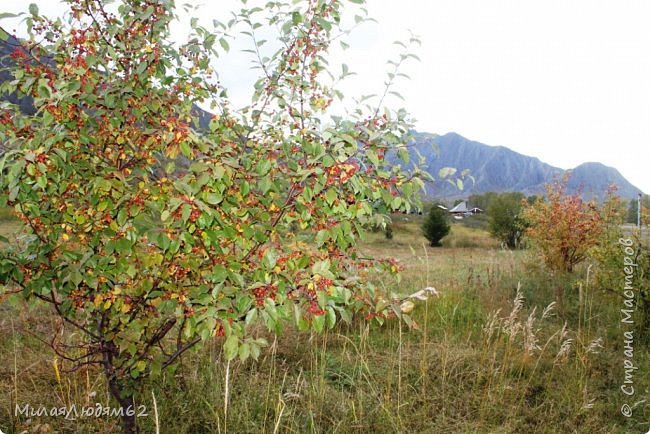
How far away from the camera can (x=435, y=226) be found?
70.4ft

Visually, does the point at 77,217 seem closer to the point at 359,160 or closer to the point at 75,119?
the point at 75,119

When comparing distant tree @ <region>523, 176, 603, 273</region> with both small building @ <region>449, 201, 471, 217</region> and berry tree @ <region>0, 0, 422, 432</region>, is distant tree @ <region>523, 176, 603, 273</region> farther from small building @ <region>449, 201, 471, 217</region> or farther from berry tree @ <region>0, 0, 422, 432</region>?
berry tree @ <region>0, 0, 422, 432</region>

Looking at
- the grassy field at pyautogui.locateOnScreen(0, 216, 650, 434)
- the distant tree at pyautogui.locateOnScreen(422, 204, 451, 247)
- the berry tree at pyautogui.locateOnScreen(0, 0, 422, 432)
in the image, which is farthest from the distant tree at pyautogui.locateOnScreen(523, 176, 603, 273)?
the distant tree at pyautogui.locateOnScreen(422, 204, 451, 247)

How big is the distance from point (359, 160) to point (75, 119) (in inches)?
74.7

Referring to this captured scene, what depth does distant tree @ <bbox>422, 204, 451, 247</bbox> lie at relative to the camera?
69.2 ft

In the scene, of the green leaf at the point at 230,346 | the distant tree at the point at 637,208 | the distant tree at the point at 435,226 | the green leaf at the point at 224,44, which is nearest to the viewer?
the green leaf at the point at 230,346

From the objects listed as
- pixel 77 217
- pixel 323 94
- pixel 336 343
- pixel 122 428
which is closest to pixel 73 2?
pixel 77 217

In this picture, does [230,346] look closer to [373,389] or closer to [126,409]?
[126,409]

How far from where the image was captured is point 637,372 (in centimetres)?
486

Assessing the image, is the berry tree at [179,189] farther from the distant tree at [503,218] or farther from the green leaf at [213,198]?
the distant tree at [503,218]

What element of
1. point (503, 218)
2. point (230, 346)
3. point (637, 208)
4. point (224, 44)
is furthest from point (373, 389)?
point (503, 218)

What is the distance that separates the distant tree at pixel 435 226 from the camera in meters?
21.1

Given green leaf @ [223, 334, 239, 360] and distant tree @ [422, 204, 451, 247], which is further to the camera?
distant tree @ [422, 204, 451, 247]

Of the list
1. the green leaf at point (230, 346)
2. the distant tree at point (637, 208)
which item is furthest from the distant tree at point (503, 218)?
the green leaf at point (230, 346)
